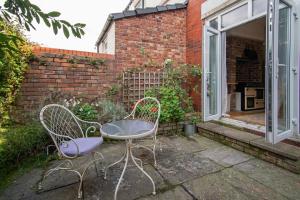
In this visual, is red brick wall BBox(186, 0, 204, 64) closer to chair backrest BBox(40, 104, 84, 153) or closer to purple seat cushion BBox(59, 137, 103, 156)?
chair backrest BBox(40, 104, 84, 153)

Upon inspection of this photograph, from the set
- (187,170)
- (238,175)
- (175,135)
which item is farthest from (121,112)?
(238,175)

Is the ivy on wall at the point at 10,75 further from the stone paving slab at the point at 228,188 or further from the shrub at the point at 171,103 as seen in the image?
the stone paving slab at the point at 228,188

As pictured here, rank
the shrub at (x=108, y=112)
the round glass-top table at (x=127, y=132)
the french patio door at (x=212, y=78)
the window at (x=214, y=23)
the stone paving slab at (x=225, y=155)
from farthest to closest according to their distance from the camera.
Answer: the window at (x=214, y=23)
the french patio door at (x=212, y=78)
the shrub at (x=108, y=112)
the stone paving slab at (x=225, y=155)
the round glass-top table at (x=127, y=132)

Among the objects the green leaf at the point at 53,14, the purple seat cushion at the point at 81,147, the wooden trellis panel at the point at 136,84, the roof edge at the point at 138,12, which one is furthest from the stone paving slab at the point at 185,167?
the roof edge at the point at 138,12

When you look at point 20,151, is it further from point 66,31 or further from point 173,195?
point 66,31

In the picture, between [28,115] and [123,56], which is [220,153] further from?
[28,115]

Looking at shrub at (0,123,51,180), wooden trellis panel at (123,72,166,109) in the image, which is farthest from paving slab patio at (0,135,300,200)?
wooden trellis panel at (123,72,166,109)

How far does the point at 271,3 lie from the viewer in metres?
2.65

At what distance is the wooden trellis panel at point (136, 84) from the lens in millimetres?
4941

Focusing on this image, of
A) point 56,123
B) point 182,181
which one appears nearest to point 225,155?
point 182,181

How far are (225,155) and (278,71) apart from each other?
1558 millimetres

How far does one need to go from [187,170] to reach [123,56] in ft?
11.4

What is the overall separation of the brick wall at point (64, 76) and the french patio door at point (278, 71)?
11.3 ft

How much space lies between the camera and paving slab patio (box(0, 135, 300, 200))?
6.79 feet
